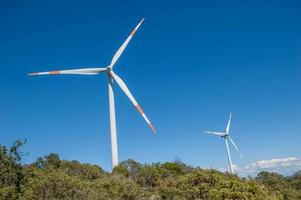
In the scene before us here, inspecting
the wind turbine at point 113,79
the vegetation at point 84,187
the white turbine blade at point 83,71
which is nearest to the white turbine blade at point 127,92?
the wind turbine at point 113,79

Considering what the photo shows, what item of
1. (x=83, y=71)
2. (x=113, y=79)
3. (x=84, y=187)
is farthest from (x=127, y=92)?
(x=84, y=187)

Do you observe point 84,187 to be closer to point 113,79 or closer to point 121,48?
point 113,79

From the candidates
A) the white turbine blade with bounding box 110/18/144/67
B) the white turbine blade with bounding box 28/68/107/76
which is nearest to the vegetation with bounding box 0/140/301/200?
the white turbine blade with bounding box 28/68/107/76

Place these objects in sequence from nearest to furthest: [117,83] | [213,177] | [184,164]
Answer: [213,177] → [117,83] → [184,164]

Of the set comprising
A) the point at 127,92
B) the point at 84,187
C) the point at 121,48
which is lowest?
the point at 84,187

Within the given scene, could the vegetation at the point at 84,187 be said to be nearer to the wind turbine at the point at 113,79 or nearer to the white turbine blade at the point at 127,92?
the wind turbine at the point at 113,79

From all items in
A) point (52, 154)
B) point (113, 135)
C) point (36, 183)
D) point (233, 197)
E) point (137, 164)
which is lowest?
point (233, 197)

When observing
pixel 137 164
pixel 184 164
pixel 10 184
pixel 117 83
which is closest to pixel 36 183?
pixel 10 184

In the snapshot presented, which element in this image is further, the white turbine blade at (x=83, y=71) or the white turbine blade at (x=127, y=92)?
the white turbine blade at (x=83, y=71)

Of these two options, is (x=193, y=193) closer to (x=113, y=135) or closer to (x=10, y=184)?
(x=113, y=135)

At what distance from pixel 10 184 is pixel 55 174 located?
287 inches

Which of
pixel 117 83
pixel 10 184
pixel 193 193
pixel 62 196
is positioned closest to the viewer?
pixel 10 184

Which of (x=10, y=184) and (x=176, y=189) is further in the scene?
(x=176, y=189)

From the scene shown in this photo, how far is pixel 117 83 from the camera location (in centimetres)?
6153
